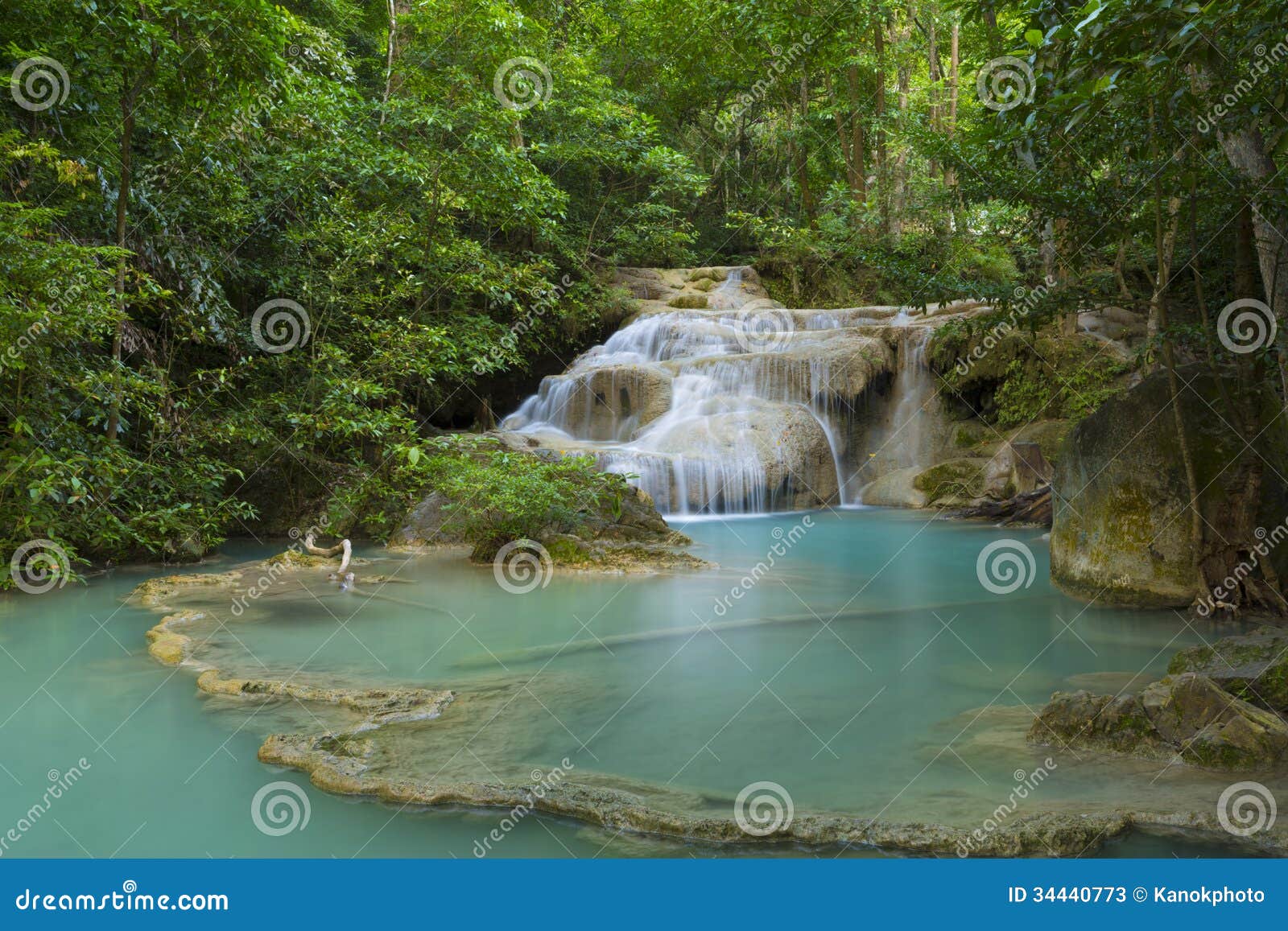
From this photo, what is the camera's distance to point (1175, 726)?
370 cm

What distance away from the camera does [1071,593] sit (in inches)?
276

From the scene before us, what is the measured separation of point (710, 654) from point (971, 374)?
9945 mm

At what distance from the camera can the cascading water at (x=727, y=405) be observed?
1312 cm

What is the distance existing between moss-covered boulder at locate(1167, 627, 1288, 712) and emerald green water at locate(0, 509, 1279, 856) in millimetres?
459

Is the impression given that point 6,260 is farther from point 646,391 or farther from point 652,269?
point 652,269

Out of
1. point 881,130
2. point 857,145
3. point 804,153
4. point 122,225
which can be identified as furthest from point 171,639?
point 804,153

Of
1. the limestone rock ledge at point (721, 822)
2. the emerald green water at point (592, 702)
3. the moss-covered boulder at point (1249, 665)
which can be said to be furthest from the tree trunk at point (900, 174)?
the limestone rock ledge at point (721, 822)

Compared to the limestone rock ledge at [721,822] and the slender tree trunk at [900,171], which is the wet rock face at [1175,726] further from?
the slender tree trunk at [900,171]

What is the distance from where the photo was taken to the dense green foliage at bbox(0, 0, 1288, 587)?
5.54 meters

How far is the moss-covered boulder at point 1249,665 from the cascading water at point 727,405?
854 centimetres

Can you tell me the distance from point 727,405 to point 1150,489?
834cm

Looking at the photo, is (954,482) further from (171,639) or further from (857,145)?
(171,639)

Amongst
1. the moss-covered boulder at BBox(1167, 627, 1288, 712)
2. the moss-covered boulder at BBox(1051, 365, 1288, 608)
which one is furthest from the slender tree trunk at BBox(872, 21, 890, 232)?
the moss-covered boulder at BBox(1167, 627, 1288, 712)

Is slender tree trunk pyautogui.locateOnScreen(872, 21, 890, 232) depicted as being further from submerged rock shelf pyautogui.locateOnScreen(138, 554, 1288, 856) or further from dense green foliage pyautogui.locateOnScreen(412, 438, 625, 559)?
submerged rock shelf pyautogui.locateOnScreen(138, 554, 1288, 856)
